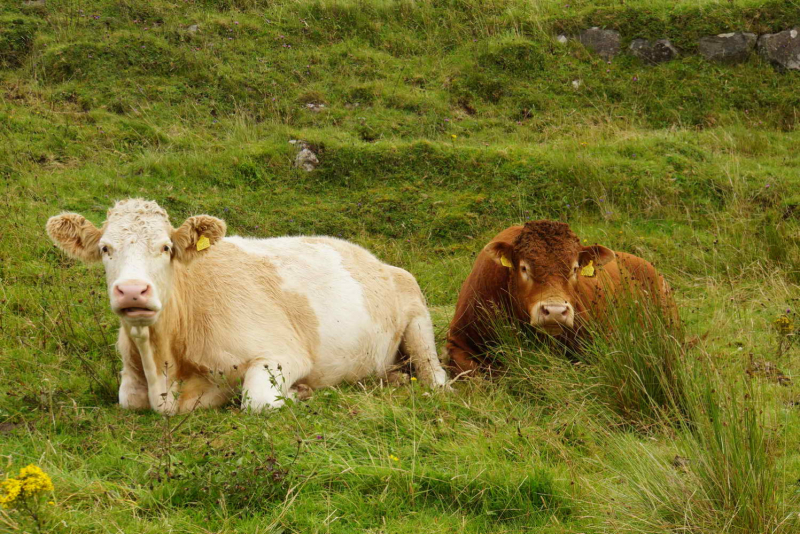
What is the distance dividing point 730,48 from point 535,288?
10604 mm

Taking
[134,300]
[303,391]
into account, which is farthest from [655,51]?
[134,300]

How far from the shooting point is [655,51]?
1466cm

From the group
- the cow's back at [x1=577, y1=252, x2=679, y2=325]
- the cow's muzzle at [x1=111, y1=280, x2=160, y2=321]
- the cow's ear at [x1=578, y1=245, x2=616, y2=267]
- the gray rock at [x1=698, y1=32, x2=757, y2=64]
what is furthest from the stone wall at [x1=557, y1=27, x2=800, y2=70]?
the cow's muzzle at [x1=111, y1=280, x2=160, y2=321]

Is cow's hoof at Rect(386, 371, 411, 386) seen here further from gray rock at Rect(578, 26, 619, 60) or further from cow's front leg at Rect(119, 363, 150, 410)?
gray rock at Rect(578, 26, 619, 60)

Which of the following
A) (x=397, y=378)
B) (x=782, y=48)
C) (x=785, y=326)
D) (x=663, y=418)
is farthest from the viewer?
(x=782, y=48)

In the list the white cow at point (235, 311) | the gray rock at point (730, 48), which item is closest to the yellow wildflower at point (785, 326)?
the white cow at point (235, 311)

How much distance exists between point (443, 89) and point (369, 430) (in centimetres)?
1045

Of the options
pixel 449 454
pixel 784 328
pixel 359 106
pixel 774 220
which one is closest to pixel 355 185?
pixel 359 106

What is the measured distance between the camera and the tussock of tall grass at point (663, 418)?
11.5 ft

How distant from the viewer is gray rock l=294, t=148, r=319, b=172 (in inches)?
453

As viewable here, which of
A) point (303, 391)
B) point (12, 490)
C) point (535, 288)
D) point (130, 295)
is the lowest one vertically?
point (303, 391)

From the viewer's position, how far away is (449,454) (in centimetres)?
447

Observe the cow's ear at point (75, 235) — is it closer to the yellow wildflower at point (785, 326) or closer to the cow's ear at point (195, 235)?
the cow's ear at point (195, 235)

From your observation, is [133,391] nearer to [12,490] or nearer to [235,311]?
[235,311]
